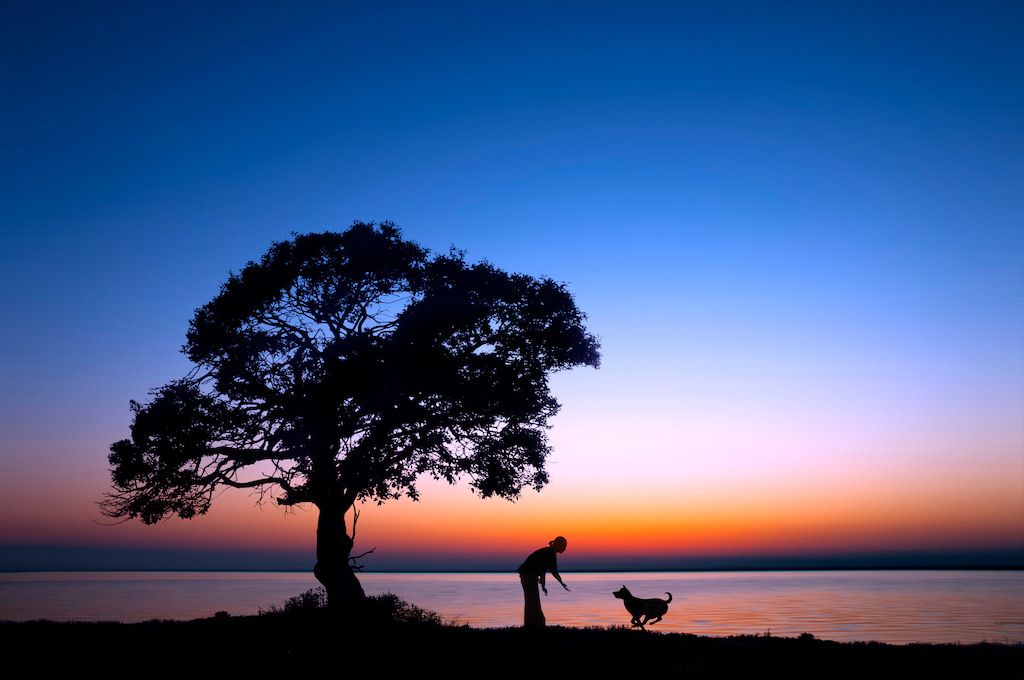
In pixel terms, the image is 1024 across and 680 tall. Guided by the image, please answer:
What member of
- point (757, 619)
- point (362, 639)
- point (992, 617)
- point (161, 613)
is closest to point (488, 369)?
point (362, 639)

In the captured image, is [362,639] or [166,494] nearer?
[362,639]

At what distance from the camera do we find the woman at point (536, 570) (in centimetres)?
1836

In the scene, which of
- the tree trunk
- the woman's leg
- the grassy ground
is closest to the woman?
the woman's leg

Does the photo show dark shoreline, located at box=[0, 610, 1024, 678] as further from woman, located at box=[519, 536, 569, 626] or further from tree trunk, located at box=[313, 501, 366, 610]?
tree trunk, located at box=[313, 501, 366, 610]

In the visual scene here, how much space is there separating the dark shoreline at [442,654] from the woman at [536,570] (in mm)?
1108

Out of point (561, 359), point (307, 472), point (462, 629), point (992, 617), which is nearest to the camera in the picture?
point (462, 629)

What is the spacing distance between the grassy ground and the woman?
964mm

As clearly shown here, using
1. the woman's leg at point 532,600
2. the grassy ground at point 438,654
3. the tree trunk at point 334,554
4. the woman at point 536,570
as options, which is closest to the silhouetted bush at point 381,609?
the tree trunk at point 334,554

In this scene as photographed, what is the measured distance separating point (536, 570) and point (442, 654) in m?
4.41

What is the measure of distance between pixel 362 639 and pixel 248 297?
44.3 ft

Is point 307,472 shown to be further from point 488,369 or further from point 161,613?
point 161,613

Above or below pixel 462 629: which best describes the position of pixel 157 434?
above

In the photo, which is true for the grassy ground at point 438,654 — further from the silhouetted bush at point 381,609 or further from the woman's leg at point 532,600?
the silhouetted bush at point 381,609

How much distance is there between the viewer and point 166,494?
78.8ft
